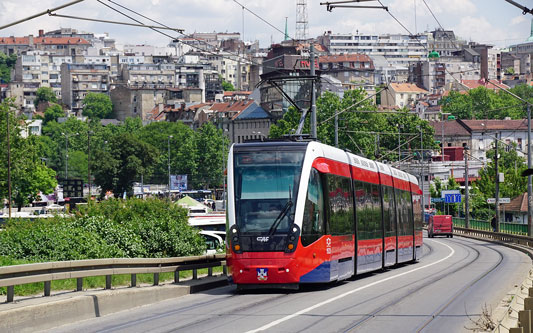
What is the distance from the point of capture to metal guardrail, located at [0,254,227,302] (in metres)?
15.2

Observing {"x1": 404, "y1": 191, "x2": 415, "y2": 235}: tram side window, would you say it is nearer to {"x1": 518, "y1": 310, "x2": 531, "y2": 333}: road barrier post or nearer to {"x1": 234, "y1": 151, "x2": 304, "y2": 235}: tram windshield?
{"x1": 234, "y1": 151, "x2": 304, "y2": 235}: tram windshield

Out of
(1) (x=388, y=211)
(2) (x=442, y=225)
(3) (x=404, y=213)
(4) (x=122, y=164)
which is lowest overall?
(2) (x=442, y=225)

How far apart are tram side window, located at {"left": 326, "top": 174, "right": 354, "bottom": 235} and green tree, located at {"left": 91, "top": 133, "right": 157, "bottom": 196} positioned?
88173 millimetres

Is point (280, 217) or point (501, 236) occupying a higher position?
point (280, 217)

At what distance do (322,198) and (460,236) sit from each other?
63.4 meters

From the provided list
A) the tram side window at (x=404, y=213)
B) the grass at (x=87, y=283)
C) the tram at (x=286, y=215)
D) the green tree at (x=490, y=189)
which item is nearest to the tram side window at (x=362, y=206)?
the tram at (x=286, y=215)

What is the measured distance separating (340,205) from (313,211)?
6.71 feet

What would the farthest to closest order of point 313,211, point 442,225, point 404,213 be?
point 442,225
point 404,213
point 313,211

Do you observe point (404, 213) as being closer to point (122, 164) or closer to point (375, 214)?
point (375, 214)

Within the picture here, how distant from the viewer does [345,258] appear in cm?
2411

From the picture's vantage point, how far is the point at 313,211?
22.0 meters

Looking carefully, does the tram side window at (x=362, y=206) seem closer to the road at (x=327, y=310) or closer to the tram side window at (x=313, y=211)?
the road at (x=327, y=310)

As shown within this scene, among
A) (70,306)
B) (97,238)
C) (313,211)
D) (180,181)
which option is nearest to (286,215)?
(313,211)

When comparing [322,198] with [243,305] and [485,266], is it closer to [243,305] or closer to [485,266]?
[243,305]
